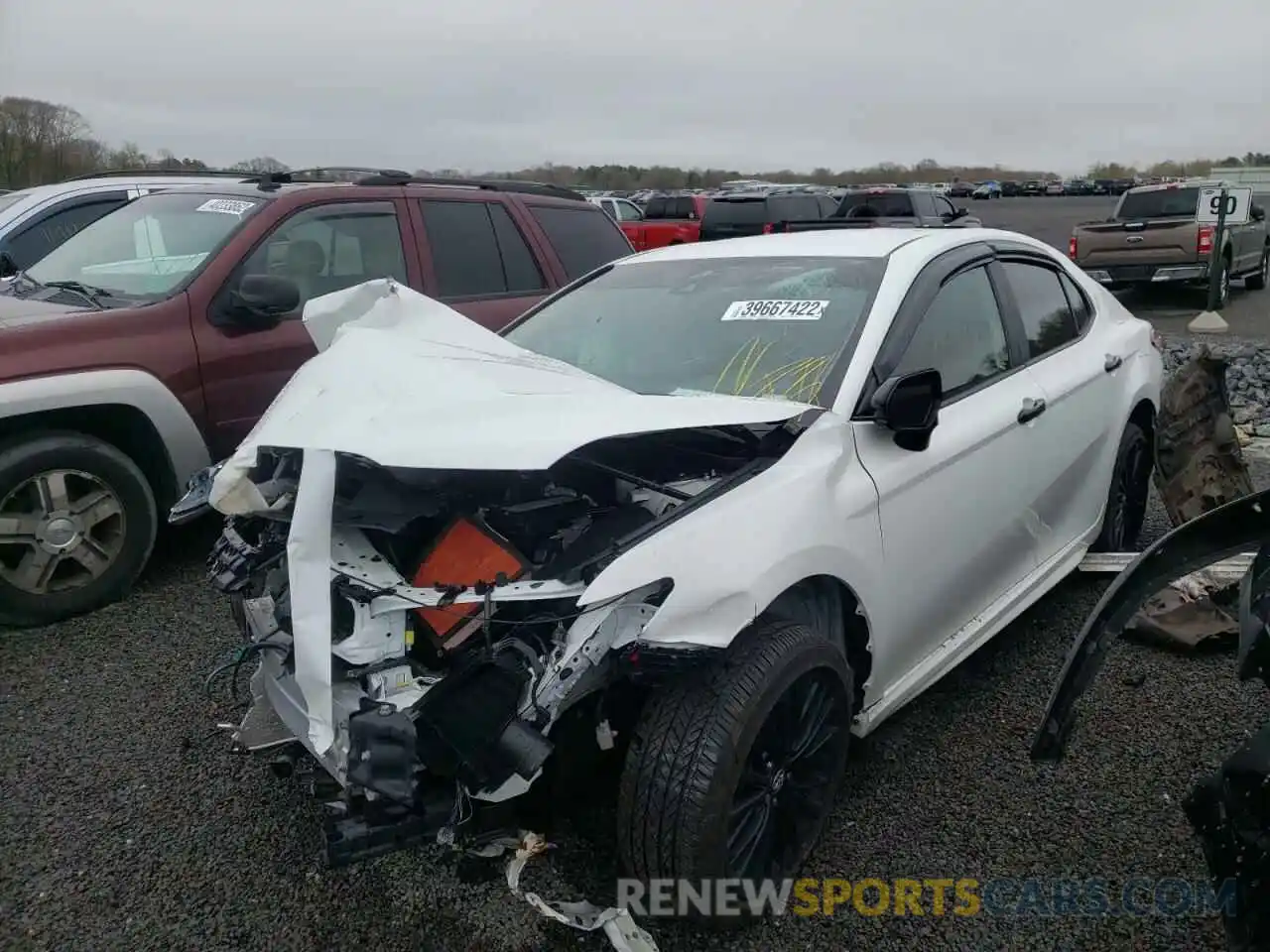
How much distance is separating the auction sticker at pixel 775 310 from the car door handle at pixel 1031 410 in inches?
34.7

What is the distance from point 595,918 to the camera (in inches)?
93.6

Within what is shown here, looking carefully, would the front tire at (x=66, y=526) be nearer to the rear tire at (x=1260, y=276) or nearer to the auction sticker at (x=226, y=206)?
the auction sticker at (x=226, y=206)

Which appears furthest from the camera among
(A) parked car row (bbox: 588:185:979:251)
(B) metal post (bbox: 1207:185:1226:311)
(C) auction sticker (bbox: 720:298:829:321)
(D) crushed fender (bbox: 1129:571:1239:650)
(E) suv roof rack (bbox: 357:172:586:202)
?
(A) parked car row (bbox: 588:185:979:251)

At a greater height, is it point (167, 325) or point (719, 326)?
point (719, 326)

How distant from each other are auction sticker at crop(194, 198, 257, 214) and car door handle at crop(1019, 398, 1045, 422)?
153 inches

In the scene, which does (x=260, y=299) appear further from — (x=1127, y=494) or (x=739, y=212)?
(x=739, y=212)

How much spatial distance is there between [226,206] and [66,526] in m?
1.92

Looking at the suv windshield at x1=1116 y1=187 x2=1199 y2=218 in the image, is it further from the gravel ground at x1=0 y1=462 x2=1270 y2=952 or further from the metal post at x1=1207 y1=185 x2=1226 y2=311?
the gravel ground at x1=0 y1=462 x2=1270 y2=952

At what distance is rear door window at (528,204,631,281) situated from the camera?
248 inches

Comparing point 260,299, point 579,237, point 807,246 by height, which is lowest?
point 260,299

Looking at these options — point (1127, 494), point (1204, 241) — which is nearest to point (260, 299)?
point (1127, 494)

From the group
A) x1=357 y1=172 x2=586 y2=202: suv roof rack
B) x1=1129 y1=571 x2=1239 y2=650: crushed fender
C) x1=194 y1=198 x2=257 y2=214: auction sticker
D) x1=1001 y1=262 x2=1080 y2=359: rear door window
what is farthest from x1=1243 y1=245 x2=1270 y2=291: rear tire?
x1=194 y1=198 x2=257 y2=214: auction sticker

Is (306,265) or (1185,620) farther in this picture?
(306,265)

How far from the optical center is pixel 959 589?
10.7 ft
